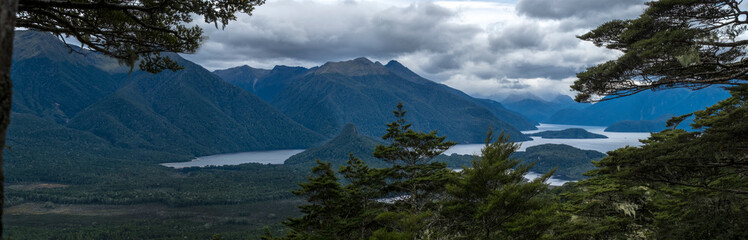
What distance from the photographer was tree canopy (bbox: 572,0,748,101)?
8273mm

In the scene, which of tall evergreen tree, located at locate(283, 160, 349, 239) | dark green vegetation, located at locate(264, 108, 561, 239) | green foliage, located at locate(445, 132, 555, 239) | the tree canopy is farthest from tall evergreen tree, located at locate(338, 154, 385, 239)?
the tree canopy

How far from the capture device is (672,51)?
27.0ft

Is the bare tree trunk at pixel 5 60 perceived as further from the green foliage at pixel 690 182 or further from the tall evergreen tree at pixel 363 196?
the tall evergreen tree at pixel 363 196

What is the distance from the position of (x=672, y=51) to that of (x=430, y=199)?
50.7 feet

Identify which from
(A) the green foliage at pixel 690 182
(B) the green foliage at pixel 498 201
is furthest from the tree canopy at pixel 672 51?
(B) the green foliage at pixel 498 201

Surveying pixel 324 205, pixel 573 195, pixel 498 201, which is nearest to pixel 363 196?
pixel 324 205

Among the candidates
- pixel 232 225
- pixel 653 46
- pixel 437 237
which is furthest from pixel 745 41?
pixel 232 225

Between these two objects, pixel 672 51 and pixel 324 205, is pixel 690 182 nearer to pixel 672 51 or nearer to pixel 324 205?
pixel 672 51

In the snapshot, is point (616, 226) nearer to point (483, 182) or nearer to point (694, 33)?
point (483, 182)

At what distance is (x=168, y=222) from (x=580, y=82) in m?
138

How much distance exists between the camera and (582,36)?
10.6 meters

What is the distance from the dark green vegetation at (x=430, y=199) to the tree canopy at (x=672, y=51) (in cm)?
597

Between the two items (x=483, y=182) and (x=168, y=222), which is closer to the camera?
(x=483, y=182)

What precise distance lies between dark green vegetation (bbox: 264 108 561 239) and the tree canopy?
235 inches
